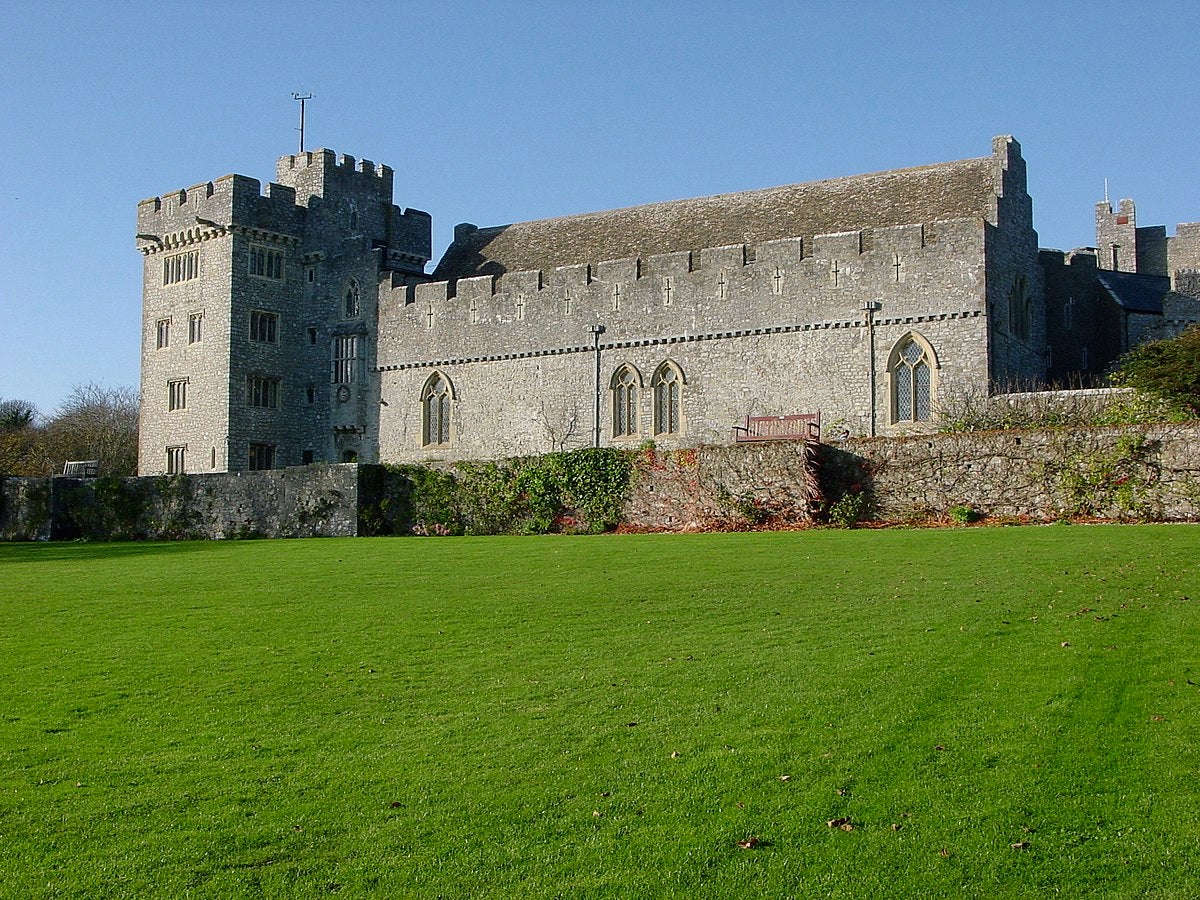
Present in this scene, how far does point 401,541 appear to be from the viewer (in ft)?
81.0

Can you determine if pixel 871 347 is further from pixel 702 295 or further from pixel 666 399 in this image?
pixel 666 399

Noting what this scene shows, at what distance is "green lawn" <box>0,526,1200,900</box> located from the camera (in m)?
6.24

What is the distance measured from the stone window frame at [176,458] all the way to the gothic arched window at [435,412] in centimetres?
795

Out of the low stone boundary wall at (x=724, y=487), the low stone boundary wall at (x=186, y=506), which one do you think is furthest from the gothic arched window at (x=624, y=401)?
the low stone boundary wall at (x=724, y=487)

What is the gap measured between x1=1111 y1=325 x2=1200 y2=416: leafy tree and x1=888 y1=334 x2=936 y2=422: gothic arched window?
22.2 ft

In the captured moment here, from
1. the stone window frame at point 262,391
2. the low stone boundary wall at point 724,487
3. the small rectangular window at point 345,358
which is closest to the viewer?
the low stone boundary wall at point 724,487


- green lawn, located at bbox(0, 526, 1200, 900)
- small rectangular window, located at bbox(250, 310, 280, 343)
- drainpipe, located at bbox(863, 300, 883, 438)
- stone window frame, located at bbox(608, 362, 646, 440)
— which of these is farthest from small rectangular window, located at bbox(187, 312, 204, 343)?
green lawn, located at bbox(0, 526, 1200, 900)

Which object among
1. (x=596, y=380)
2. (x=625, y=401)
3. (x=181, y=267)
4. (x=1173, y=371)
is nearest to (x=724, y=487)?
(x=1173, y=371)

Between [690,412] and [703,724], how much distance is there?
25.9 m

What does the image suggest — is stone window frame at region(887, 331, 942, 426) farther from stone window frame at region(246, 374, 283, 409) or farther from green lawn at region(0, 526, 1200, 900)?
stone window frame at region(246, 374, 283, 409)

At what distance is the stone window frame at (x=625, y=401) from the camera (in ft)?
115

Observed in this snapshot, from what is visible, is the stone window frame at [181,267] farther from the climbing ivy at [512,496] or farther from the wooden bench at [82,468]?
the climbing ivy at [512,496]

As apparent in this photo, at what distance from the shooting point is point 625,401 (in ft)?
116

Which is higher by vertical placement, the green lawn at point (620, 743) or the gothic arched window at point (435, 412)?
the gothic arched window at point (435, 412)
